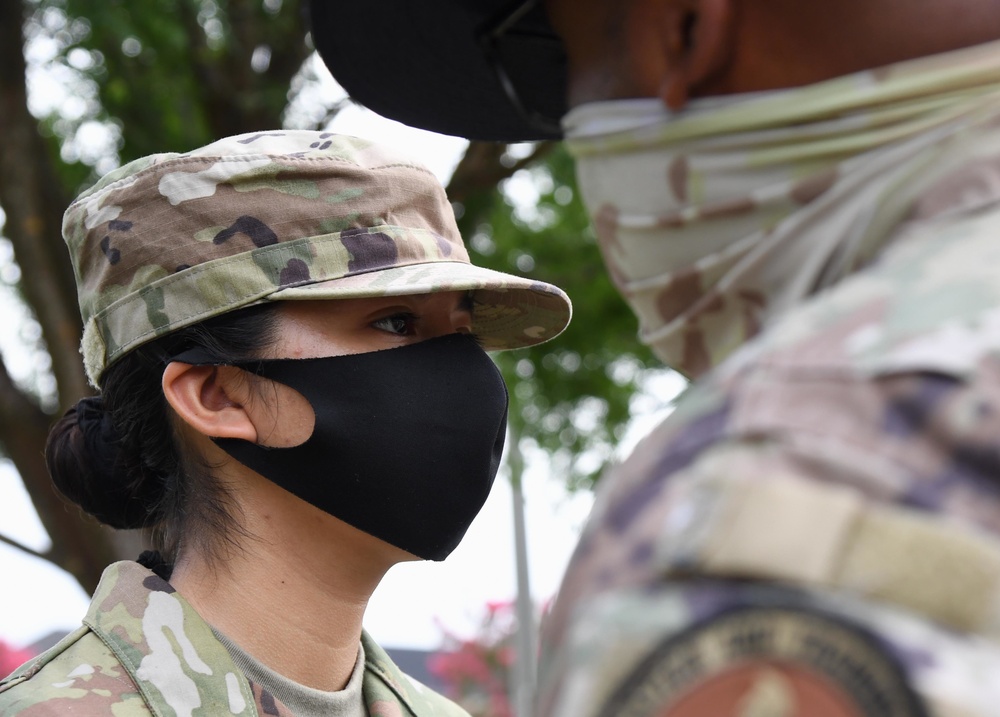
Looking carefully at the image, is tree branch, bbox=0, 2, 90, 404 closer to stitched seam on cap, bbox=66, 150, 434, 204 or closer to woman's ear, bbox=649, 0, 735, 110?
stitched seam on cap, bbox=66, 150, 434, 204

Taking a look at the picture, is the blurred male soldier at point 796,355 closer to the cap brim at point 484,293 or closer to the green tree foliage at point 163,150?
the cap brim at point 484,293

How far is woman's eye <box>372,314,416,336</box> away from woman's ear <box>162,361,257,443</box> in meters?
0.30

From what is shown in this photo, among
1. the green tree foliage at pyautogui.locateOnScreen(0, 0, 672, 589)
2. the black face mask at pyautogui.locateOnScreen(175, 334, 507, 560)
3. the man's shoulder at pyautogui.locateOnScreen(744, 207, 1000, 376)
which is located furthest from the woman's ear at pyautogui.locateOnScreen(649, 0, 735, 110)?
the green tree foliage at pyautogui.locateOnScreen(0, 0, 672, 589)

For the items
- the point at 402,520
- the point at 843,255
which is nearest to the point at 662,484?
the point at 843,255

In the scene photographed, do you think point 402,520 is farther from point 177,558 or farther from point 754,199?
point 754,199

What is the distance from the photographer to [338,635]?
235 centimetres

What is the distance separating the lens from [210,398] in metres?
2.33

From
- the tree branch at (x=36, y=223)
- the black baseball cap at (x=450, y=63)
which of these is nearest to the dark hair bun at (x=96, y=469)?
the black baseball cap at (x=450, y=63)

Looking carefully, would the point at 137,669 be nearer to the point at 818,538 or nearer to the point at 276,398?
the point at 276,398

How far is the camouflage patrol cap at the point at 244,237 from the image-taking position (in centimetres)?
226

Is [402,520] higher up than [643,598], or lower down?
lower down

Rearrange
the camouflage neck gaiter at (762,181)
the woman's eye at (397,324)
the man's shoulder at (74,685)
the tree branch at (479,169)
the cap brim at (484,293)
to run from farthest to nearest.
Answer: the tree branch at (479,169), the woman's eye at (397,324), the cap brim at (484,293), the man's shoulder at (74,685), the camouflage neck gaiter at (762,181)

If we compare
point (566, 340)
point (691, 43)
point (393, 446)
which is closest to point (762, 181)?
point (691, 43)

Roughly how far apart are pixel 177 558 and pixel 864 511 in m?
1.89
